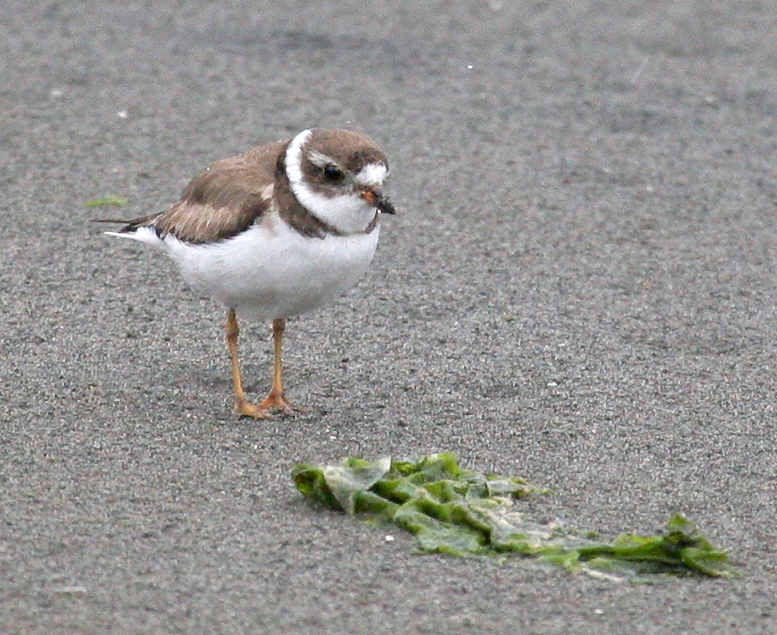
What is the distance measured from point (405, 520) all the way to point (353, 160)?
4.86ft

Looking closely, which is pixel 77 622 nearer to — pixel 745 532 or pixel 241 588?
pixel 241 588

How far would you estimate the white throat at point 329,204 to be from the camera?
5512mm

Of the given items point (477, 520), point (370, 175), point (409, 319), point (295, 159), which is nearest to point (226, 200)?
point (295, 159)

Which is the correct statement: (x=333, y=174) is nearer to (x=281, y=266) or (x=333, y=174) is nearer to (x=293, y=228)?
(x=293, y=228)

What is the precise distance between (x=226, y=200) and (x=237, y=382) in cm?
71

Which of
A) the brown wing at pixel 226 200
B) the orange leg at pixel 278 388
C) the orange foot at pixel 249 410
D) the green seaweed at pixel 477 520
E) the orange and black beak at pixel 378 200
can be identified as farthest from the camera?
the orange leg at pixel 278 388

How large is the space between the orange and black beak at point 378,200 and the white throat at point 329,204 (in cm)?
2

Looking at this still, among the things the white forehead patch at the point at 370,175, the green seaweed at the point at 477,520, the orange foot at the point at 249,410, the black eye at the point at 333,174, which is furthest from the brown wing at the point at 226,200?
the green seaweed at the point at 477,520

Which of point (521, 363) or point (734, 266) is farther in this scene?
point (734, 266)

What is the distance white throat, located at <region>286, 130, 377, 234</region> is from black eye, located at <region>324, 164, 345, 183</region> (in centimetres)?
7

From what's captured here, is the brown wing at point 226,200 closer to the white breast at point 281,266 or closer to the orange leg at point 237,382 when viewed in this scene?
the white breast at point 281,266

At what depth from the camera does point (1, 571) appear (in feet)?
14.1

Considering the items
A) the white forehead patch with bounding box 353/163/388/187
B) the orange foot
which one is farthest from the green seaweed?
the white forehead patch with bounding box 353/163/388/187

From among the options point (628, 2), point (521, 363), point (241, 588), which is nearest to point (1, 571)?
point (241, 588)
